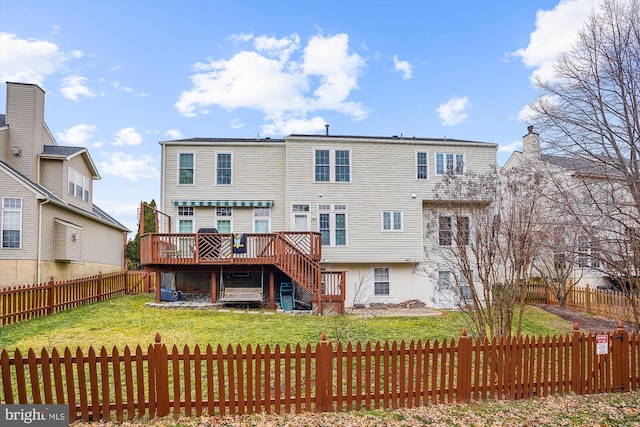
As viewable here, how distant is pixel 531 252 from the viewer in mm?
6883

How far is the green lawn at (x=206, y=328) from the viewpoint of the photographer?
893cm

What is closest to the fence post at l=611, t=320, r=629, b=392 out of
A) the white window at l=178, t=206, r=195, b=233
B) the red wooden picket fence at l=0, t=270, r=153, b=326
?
the red wooden picket fence at l=0, t=270, r=153, b=326

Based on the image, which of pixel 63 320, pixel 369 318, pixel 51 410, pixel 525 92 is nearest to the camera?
pixel 51 410

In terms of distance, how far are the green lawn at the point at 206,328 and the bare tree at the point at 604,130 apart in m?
4.39

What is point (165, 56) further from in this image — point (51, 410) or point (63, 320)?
point (51, 410)

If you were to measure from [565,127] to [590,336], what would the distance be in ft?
13.7

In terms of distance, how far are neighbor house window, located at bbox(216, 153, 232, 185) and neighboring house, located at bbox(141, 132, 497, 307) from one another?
45 mm

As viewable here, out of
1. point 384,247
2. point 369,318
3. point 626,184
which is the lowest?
point 369,318

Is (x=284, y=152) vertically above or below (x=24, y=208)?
above

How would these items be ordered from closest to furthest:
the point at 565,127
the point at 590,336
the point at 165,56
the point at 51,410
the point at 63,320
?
the point at 51,410 → the point at 590,336 → the point at 565,127 → the point at 63,320 → the point at 165,56

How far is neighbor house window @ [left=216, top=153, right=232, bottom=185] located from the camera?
→ 17.4 m

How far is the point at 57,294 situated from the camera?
12.5 meters

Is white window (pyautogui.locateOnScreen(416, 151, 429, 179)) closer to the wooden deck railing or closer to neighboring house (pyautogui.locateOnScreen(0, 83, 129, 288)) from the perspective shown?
the wooden deck railing

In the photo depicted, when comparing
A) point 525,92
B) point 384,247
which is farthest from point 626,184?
point 384,247
